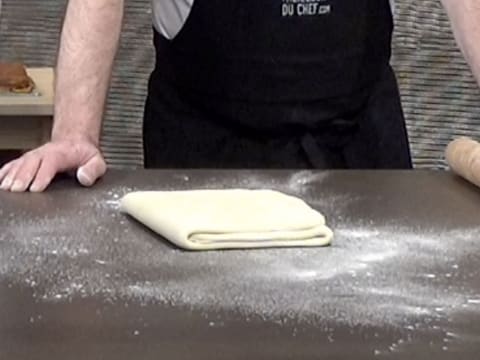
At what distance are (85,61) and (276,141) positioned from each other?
0.24 metres

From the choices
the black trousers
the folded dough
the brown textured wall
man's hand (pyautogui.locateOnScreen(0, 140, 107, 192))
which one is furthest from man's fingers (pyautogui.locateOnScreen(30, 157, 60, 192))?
the brown textured wall

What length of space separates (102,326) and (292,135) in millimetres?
596

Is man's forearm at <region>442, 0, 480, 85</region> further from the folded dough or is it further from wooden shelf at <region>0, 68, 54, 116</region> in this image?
wooden shelf at <region>0, 68, 54, 116</region>

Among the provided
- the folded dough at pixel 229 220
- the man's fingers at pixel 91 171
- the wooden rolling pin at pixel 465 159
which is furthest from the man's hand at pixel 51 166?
the wooden rolling pin at pixel 465 159

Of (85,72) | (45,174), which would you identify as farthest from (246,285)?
(85,72)

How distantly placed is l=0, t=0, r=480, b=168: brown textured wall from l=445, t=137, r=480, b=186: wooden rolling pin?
1096 mm

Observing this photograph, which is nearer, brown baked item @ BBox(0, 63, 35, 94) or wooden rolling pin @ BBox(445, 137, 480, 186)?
wooden rolling pin @ BBox(445, 137, 480, 186)

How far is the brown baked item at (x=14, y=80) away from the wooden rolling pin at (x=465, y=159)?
91 centimetres

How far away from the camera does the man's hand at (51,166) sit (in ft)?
3.38

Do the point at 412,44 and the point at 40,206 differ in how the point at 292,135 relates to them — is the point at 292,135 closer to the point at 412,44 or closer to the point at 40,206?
the point at 40,206

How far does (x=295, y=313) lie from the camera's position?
718 mm

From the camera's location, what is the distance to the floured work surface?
0.66 metres

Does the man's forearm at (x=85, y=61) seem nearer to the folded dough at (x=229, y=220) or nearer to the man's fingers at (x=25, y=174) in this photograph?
A: the man's fingers at (x=25, y=174)

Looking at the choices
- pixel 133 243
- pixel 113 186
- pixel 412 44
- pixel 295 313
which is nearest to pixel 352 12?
pixel 113 186
